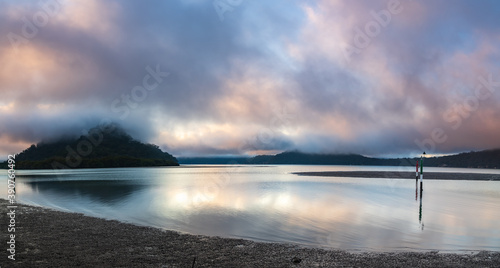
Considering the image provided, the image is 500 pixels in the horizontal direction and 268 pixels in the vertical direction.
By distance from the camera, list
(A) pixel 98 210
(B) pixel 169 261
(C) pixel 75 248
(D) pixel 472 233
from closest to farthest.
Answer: (B) pixel 169 261
(C) pixel 75 248
(D) pixel 472 233
(A) pixel 98 210

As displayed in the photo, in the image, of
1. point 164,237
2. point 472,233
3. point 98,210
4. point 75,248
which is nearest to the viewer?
point 75,248

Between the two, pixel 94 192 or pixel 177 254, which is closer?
pixel 177 254

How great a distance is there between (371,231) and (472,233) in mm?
6810

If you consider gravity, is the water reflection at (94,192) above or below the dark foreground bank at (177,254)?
below

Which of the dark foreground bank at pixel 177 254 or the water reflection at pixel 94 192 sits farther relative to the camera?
the water reflection at pixel 94 192

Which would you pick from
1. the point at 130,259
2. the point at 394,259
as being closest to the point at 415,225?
the point at 394,259

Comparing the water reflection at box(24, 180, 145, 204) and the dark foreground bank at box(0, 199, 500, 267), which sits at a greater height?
the dark foreground bank at box(0, 199, 500, 267)

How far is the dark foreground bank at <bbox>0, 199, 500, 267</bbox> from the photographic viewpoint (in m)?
14.0

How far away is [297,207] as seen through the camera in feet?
118

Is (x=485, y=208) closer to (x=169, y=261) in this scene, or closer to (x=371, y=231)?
(x=371, y=231)

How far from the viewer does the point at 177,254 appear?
15.5 m

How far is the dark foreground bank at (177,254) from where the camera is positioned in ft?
45.9

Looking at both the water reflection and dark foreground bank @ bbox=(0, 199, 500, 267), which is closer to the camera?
dark foreground bank @ bbox=(0, 199, 500, 267)

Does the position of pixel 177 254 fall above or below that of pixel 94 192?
above
